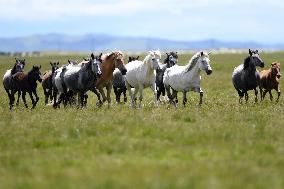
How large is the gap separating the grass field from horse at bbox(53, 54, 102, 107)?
5.20 m

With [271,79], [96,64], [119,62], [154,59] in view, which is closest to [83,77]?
[96,64]

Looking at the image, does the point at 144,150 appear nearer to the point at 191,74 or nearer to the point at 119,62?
the point at 191,74

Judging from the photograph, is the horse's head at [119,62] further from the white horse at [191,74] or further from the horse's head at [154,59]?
the white horse at [191,74]

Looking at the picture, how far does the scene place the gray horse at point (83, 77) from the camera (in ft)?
80.7

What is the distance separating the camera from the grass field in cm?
965

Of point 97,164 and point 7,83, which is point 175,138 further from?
point 7,83

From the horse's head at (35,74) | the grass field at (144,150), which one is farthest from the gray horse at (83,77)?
the grass field at (144,150)

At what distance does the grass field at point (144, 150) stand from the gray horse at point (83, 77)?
517cm

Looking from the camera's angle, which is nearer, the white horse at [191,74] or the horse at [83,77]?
the white horse at [191,74]

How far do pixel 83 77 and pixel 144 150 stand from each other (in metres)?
12.8

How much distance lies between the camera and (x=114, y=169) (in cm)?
1060

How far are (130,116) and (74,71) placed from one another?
7.70 m

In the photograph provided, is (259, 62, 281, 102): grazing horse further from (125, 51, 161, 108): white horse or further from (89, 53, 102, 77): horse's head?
(89, 53, 102, 77): horse's head

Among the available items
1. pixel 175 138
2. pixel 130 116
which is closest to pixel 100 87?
pixel 130 116
